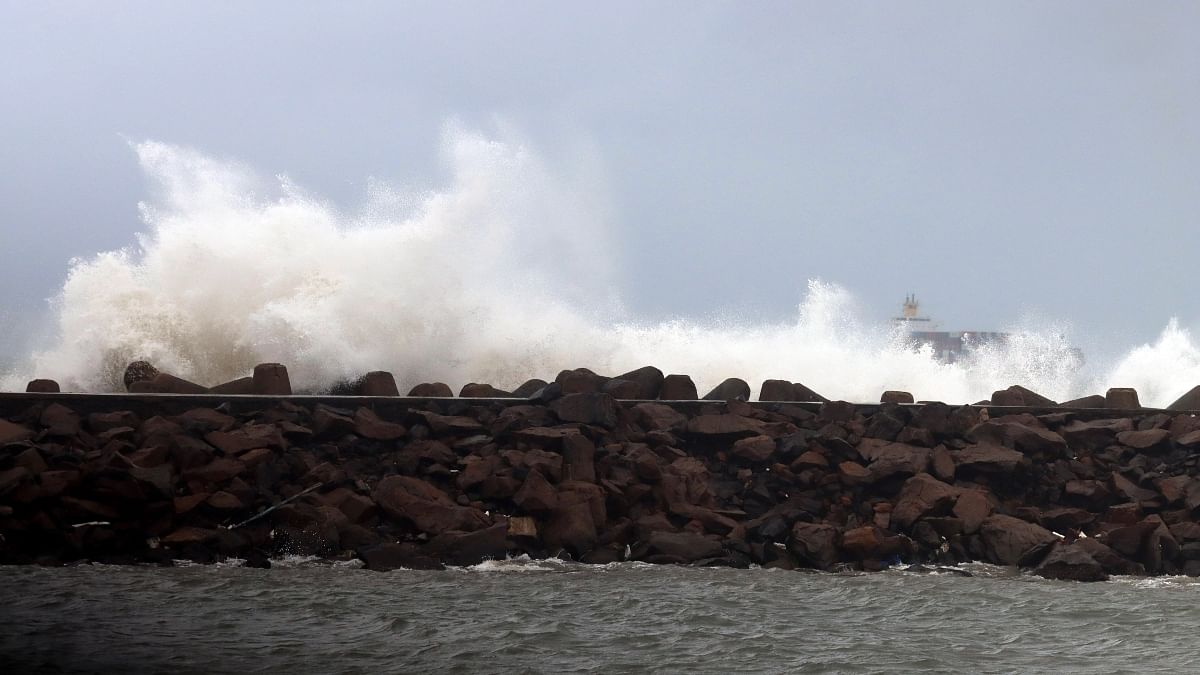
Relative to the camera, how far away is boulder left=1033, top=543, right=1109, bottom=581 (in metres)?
8.82

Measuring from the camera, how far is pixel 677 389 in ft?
39.3

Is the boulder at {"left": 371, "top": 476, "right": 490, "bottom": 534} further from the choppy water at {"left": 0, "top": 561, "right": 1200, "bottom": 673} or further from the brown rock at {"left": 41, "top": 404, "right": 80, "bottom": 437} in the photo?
the brown rock at {"left": 41, "top": 404, "right": 80, "bottom": 437}

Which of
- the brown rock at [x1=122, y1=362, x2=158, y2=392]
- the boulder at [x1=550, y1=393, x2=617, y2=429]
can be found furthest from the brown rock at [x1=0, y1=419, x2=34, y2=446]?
the brown rock at [x1=122, y1=362, x2=158, y2=392]

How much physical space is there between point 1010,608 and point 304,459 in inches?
207

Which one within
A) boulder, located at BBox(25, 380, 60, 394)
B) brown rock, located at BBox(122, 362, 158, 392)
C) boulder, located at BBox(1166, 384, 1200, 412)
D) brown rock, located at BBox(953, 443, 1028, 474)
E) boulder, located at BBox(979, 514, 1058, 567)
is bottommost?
boulder, located at BBox(979, 514, 1058, 567)

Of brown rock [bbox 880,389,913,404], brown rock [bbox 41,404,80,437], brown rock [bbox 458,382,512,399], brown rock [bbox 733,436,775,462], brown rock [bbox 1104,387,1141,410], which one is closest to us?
brown rock [bbox 41,404,80,437]

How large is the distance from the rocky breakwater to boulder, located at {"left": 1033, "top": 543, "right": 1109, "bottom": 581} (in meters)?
0.03

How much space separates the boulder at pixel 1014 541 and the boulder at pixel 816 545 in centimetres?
124

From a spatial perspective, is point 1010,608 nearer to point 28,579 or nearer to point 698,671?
point 698,671

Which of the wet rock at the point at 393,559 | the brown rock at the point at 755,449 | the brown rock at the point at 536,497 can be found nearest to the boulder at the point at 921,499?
the brown rock at the point at 755,449

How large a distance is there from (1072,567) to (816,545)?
5.93ft

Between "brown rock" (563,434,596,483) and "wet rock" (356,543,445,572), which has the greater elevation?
"brown rock" (563,434,596,483)

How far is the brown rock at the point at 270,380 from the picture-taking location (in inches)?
455

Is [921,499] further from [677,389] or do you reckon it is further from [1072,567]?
[677,389]
